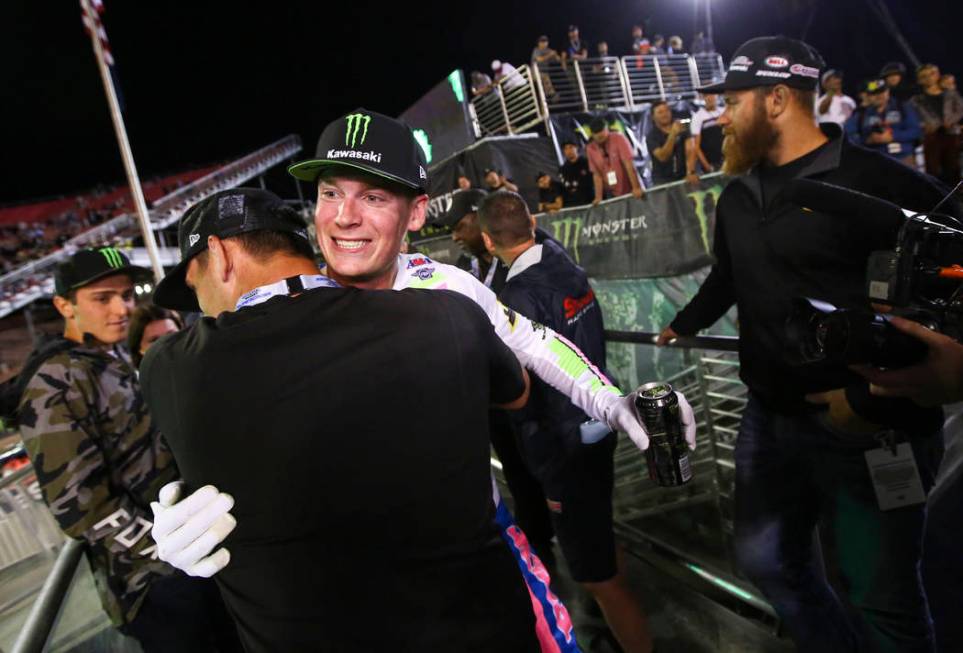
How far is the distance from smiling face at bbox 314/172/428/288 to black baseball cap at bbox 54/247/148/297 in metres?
1.70

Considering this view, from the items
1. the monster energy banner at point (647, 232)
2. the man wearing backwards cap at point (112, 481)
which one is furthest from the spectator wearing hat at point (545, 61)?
the man wearing backwards cap at point (112, 481)

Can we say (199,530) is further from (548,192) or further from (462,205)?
(548,192)

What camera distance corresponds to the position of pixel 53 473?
2113 millimetres

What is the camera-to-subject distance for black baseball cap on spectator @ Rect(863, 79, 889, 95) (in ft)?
23.5

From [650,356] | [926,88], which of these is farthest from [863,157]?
[926,88]

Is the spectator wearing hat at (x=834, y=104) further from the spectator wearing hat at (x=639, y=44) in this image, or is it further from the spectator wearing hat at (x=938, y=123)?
the spectator wearing hat at (x=639, y=44)

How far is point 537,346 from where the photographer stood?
2.13 m

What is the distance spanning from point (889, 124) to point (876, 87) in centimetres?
57

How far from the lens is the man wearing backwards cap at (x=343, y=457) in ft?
3.63

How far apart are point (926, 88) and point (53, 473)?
31.2 ft

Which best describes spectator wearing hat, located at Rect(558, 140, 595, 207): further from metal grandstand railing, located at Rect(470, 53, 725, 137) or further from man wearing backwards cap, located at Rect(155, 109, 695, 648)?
man wearing backwards cap, located at Rect(155, 109, 695, 648)

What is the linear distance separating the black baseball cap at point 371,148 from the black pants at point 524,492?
235 centimetres

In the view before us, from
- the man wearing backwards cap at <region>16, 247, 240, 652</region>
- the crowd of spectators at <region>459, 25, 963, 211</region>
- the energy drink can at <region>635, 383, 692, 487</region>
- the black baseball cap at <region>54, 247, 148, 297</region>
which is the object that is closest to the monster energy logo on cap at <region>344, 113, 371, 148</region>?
the energy drink can at <region>635, 383, 692, 487</region>

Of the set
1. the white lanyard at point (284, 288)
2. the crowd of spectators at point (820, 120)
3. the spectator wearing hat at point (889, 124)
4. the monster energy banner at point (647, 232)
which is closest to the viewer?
the white lanyard at point (284, 288)
